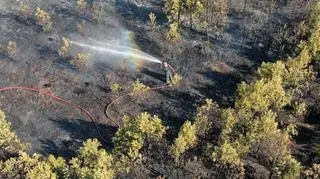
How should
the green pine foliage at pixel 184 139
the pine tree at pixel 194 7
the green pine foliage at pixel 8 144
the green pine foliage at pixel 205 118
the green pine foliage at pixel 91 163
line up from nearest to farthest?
the green pine foliage at pixel 91 163 → the green pine foliage at pixel 184 139 → the green pine foliage at pixel 8 144 → the green pine foliage at pixel 205 118 → the pine tree at pixel 194 7

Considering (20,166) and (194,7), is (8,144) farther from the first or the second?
(194,7)

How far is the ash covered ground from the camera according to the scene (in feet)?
140

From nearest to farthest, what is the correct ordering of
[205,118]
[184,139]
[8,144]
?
[184,139], [8,144], [205,118]

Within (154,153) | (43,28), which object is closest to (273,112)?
(154,153)

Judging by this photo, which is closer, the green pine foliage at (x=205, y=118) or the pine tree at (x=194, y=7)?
the green pine foliage at (x=205, y=118)

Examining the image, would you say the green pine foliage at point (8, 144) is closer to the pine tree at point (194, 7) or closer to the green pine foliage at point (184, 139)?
the green pine foliage at point (184, 139)

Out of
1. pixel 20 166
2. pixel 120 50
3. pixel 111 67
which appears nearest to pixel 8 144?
pixel 20 166

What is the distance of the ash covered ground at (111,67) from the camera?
140 feet

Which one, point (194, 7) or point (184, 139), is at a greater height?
point (194, 7)

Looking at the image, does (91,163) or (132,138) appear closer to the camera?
(91,163)

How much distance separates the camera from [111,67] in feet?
158

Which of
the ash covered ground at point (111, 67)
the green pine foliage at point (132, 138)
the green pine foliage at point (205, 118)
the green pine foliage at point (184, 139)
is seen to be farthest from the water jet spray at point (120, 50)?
the green pine foliage at point (184, 139)

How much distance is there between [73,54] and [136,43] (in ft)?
21.2

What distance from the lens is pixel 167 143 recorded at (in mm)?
40250
